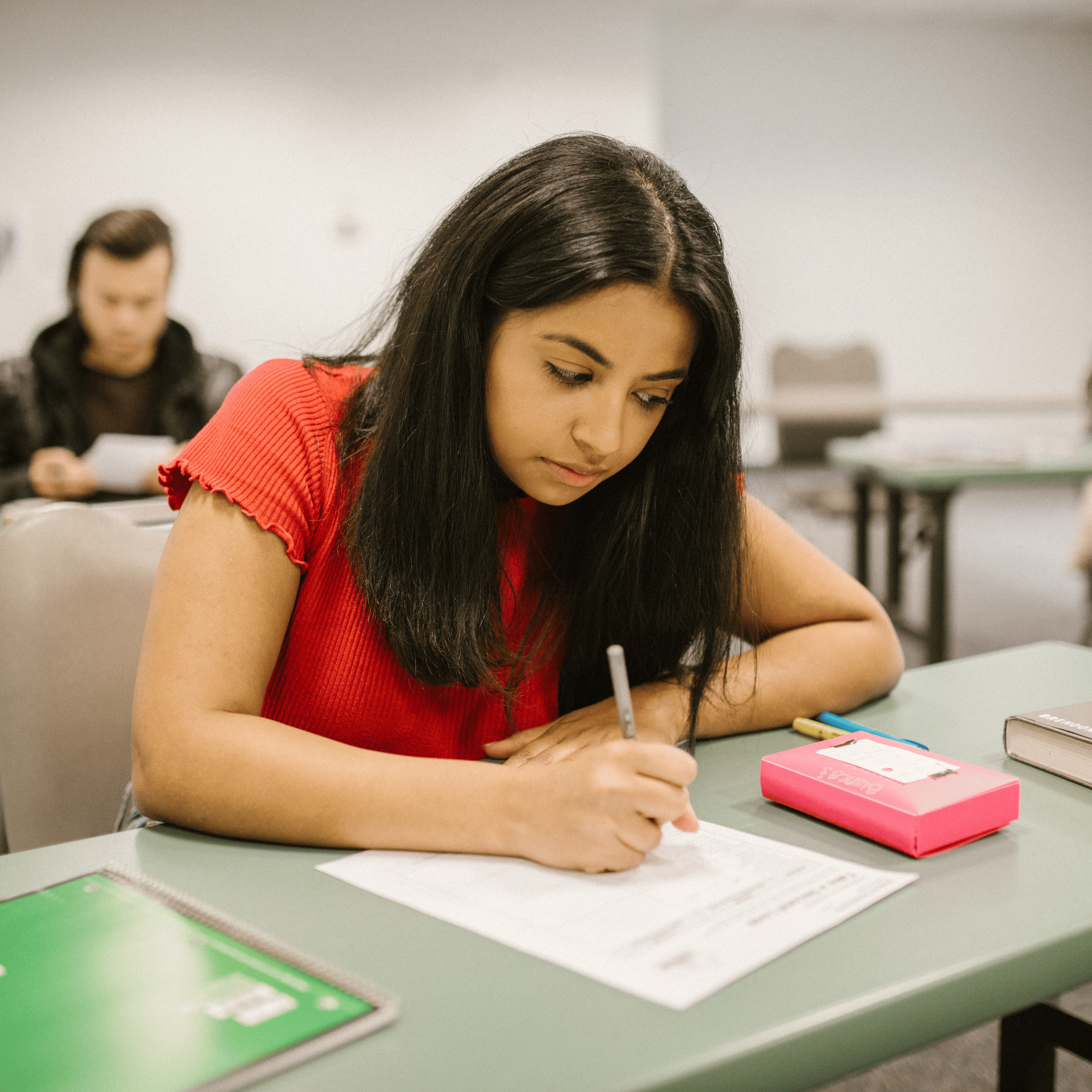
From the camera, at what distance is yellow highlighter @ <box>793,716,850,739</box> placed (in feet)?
3.24

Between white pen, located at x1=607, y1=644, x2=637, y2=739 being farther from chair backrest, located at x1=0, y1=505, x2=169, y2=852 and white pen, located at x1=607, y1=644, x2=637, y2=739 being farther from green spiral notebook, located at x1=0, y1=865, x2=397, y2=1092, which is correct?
chair backrest, located at x1=0, y1=505, x2=169, y2=852

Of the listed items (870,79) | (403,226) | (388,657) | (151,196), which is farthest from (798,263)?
(388,657)

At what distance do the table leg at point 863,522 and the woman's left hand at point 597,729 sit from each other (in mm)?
2897

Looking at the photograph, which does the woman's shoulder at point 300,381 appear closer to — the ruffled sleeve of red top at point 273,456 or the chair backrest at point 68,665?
the ruffled sleeve of red top at point 273,456

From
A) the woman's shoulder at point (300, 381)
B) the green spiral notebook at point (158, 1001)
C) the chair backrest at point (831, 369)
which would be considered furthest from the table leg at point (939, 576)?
the green spiral notebook at point (158, 1001)

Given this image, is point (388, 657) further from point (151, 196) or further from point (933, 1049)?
point (151, 196)

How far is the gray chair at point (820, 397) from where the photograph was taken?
4699 millimetres

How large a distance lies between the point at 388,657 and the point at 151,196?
4559 mm

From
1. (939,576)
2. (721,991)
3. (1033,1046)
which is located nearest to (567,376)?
(721,991)

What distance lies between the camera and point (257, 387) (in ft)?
3.16

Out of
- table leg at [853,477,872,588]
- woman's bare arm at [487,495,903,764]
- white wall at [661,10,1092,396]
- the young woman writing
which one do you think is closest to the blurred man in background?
table leg at [853,477,872,588]

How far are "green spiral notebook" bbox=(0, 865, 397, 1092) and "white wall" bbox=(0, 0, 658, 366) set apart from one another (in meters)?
4.04

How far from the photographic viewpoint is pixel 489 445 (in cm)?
96

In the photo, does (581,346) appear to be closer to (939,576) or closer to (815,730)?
(815,730)
